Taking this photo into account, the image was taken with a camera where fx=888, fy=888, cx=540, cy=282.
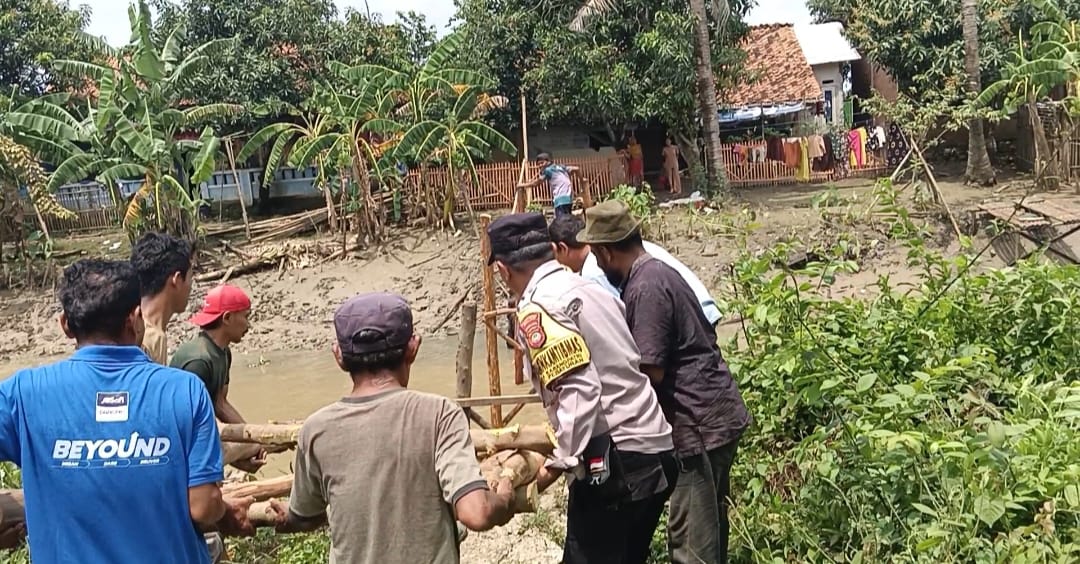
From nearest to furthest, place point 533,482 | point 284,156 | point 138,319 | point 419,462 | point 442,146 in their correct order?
point 419,462 < point 138,319 < point 533,482 < point 442,146 < point 284,156

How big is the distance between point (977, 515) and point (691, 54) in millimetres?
15138

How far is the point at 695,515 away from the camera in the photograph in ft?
11.0

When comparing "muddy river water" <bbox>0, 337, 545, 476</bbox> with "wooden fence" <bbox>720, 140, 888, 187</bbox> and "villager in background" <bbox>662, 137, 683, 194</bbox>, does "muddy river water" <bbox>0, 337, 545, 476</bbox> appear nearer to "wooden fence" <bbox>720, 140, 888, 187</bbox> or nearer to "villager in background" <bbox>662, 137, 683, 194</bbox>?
"villager in background" <bbox>662, 137, 683, 194</bbox>

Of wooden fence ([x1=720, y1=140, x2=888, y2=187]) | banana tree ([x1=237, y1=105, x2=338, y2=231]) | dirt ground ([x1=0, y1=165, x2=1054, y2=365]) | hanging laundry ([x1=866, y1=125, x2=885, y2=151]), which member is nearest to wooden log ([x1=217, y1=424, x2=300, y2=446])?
dirt ground ([x1=0, y1=165, x2=1054, y2=365])

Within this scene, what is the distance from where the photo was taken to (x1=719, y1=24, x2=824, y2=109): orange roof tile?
23.0 m

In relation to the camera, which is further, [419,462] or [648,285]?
[648,285]

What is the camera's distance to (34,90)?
848 inches

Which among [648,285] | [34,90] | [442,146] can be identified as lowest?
[648,285]

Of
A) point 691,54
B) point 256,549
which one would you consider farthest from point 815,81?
point 256,549

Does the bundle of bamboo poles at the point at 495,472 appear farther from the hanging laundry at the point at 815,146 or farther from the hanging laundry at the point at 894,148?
the hanging laundry at the point at 894,148

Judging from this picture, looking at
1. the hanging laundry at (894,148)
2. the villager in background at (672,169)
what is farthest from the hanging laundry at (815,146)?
the villager in background at (672,169)

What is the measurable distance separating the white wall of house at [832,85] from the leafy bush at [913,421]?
20952 mm

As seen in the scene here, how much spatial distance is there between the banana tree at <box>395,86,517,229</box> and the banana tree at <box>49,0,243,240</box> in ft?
11.2

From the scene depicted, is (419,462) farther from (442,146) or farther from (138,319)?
(442,146)
